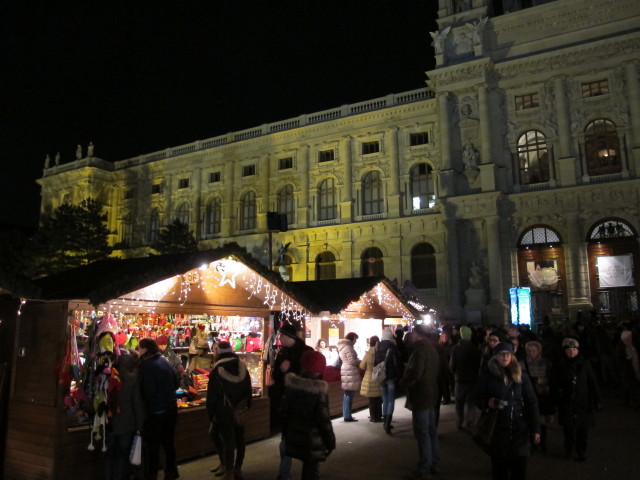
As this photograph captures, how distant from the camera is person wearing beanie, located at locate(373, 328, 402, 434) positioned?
9828 mm

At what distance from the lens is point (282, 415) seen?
5.31 metres

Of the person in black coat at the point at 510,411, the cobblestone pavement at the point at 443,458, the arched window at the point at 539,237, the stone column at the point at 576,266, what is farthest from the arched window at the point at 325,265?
the person in black coat at the point at 510,411

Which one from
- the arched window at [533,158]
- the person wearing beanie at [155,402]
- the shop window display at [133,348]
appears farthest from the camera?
the arched window at [533,158]

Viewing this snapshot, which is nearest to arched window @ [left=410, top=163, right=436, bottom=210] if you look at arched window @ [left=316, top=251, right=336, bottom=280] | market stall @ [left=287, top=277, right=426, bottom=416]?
arched window @ [left=316, top=251, right=336, bottom=280]

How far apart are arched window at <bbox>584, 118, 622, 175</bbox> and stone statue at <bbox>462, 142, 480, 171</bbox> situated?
17.4ft

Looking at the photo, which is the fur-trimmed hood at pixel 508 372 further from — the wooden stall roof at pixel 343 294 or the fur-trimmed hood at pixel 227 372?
the wooden stall roof at pixel 343 294

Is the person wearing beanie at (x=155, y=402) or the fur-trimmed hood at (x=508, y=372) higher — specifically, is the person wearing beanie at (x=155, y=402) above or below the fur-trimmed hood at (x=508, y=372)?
below

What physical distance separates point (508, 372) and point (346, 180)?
28.4 m

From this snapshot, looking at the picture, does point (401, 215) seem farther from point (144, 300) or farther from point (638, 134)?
point (144, 300)

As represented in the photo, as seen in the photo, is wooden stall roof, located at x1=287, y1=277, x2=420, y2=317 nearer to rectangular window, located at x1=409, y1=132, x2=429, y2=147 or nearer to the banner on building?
the banner on building

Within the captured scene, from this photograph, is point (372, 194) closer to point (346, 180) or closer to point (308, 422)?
point (346, 180)

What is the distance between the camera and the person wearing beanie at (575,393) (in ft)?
24.2

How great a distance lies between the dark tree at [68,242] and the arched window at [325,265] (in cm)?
1574

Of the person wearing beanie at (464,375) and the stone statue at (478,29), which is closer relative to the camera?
the person wearing beanie at (464,375)
